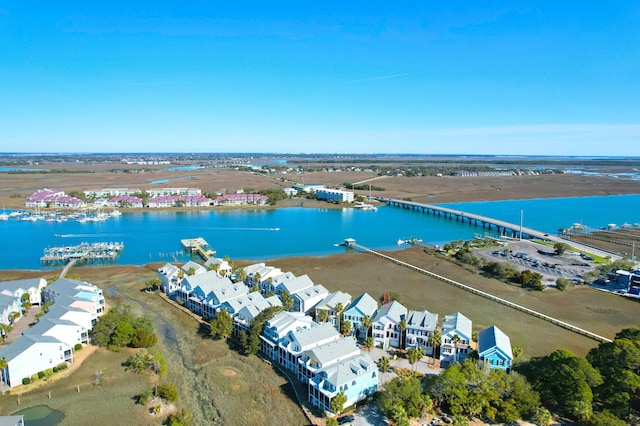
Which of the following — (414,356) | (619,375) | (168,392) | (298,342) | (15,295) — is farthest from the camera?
(15,295)

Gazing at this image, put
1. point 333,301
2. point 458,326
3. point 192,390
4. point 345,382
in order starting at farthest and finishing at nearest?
point 333,301 < point 458,326 < point 192,390 < point 345,382

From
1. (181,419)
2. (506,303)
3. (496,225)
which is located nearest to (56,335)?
(181,419)

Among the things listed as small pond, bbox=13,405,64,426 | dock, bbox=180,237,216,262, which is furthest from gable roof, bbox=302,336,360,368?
dock, bbox=180,237,216,262

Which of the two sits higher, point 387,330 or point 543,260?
point 387,330

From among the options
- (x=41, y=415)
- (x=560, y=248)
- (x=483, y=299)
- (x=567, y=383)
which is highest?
(x=560, y=248)

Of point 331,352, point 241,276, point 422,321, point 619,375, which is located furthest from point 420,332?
point 241,276

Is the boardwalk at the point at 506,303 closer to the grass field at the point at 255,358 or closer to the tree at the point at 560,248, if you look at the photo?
the grass field at the point at 255,358

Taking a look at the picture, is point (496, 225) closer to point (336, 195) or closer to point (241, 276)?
point (336, 195)

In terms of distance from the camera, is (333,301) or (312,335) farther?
(333,301)
